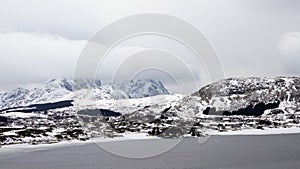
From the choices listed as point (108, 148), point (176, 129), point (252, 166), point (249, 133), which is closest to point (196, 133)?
point (176, 129)

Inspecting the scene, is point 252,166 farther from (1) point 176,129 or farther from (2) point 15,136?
(1) point 176,129

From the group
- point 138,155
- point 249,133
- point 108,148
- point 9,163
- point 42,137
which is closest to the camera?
point 9,163

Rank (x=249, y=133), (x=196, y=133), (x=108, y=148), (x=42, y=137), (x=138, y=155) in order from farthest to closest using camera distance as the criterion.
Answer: (x=249, y=133), (x=196, y=133), (x=42, y=137), (x=108, y=148), (x=138, y=155)

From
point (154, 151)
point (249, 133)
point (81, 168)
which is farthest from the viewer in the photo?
point (249, 133)

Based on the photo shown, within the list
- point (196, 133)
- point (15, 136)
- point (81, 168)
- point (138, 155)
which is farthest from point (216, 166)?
point (196, 133)

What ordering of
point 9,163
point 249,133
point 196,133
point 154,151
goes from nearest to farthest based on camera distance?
point 9,163
point 154,151
point 196,133
point 249,133

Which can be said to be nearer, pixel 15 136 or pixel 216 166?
pixel 216 166

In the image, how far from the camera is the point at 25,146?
106875 millimetres

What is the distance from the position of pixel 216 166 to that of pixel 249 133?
5153 inches

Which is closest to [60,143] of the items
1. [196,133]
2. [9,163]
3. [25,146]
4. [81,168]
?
[25,146]

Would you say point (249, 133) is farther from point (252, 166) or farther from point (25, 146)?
point (252, 166)

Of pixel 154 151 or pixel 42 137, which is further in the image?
pixel 42 137

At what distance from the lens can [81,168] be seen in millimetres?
63812

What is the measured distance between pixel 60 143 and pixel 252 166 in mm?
67239
